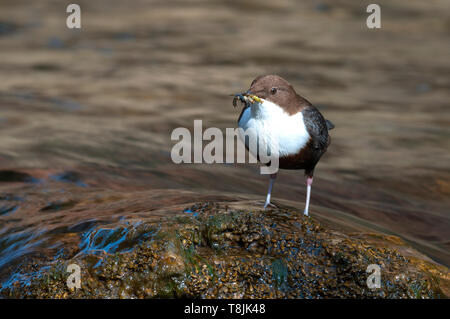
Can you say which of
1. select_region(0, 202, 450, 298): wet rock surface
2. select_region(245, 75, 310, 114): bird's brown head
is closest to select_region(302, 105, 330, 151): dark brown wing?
select_region(245, 75, 310, 114): bird's brown head

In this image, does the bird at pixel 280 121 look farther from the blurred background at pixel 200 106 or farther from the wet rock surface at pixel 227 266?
the blurred background at pixel 200 106

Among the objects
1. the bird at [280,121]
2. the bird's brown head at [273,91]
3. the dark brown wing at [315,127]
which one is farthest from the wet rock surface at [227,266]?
the bird's brown head at [273,91]

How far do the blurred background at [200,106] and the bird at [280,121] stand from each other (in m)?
0.96

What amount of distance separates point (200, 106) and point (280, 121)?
5927 mm

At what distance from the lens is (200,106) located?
9.83 metres

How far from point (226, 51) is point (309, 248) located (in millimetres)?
9308

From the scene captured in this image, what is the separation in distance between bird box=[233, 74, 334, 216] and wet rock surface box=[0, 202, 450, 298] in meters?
0.52

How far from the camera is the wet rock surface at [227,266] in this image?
347 cm

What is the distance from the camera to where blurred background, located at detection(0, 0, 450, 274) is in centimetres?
570

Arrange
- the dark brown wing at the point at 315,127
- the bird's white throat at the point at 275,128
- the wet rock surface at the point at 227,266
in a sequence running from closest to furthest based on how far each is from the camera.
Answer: the wet rock surface at the point at 227,266, the bird's white throat at the point at 275,128, the dark brown wing at the point at 315,127

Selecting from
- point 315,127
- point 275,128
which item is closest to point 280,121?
point 275,128

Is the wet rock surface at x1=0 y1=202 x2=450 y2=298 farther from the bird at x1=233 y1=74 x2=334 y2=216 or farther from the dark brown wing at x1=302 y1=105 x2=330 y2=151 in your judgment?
the dark brown wing at x1=302 y1=105 x2=330 y2=151
